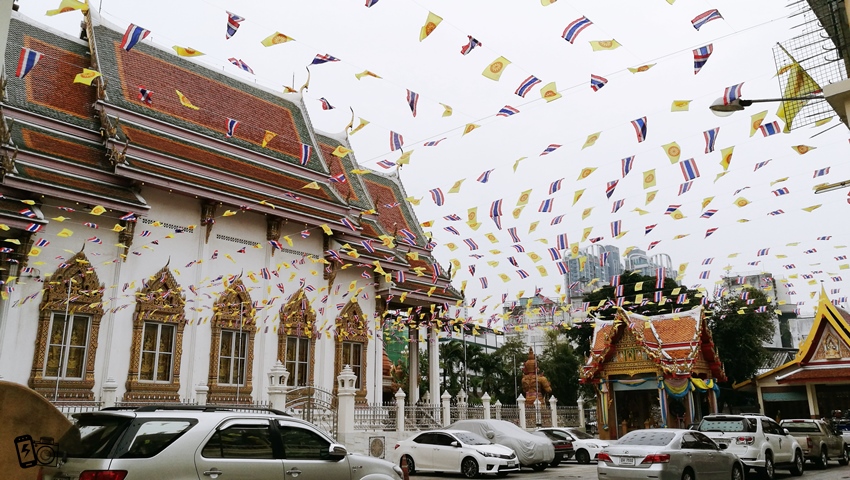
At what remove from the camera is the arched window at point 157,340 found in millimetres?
17125

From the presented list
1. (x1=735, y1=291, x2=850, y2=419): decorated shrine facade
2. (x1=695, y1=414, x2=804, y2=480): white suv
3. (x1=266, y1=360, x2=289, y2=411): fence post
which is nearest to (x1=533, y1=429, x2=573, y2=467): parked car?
(x1=695, y1=414, x2=804, y2=480): white suv

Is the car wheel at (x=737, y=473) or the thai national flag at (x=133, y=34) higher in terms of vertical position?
the thai national flag at (x=133, y=34)

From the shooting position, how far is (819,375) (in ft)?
93.6

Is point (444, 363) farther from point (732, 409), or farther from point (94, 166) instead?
point (94, 166)

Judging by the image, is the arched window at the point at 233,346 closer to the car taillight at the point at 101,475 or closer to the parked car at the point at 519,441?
the parked car at the point at 519,441

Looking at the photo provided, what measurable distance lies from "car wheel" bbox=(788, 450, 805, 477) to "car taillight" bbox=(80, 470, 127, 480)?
15076 millimetres

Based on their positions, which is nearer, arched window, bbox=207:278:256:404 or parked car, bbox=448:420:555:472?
parked car, bbox=448:420:555:472

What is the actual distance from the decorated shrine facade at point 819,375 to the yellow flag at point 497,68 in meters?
25.3

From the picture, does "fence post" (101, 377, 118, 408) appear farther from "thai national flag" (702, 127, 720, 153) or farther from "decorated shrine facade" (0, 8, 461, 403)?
"thai national flag" (702, 127, 720, 153)

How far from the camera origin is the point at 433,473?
16016 millimetres

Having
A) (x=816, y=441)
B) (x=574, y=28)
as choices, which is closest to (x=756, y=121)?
(x=574, y=28)

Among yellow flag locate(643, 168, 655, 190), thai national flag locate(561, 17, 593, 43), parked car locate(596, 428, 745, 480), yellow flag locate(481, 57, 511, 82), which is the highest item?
thai national flag locate(561, 17, 593, 43)

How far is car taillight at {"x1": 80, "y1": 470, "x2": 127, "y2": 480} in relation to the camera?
218 inches

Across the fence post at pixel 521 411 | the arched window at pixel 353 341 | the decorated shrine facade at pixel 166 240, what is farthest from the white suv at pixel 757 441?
the arched window at pixel 353 341
